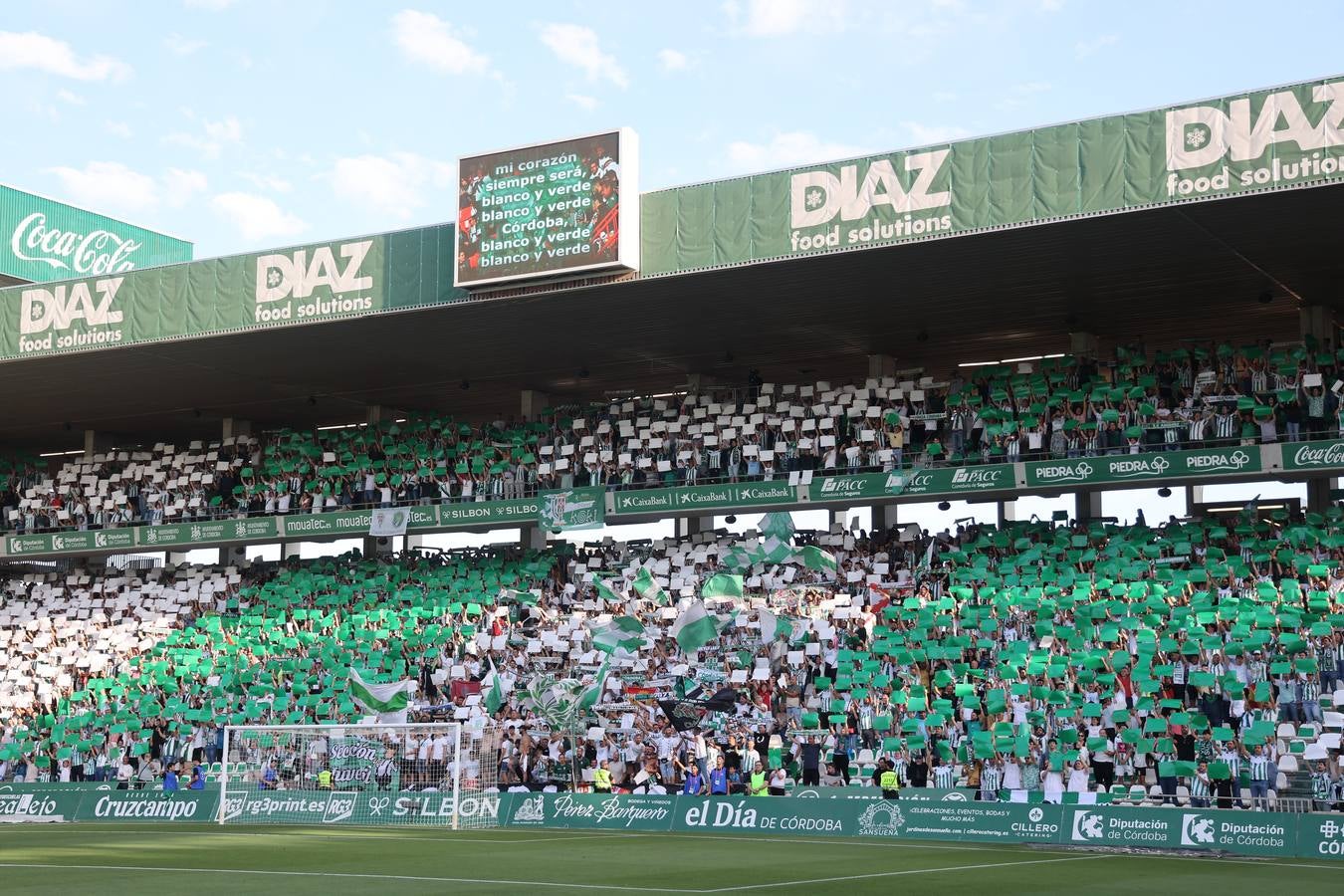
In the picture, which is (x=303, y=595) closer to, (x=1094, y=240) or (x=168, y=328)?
(x=168, y=328)

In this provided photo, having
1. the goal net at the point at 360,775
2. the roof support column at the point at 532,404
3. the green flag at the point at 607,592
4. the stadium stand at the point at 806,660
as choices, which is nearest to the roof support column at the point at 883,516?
the stadium stand at the point at 806,660

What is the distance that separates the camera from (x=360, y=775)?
109 feet

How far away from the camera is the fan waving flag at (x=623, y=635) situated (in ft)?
114

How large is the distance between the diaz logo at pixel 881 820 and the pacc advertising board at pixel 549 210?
13.2 metres

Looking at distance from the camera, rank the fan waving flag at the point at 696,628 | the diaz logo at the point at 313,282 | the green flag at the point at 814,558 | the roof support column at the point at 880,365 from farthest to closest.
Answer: the roof support column at the point at 880,365
the diaz logo at the point at 313,282
the green flag at the point at 814,558
the fan waving flag at the point at 696,628

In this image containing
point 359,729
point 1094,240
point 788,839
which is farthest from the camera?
point 359,729

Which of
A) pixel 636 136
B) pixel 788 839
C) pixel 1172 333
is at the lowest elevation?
pixel 788 839

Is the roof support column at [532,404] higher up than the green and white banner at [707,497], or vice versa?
the roof support column at [532,404]

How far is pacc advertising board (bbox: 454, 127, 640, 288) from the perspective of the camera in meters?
34.5

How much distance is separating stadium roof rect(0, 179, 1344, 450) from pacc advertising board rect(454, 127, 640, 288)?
979 mm

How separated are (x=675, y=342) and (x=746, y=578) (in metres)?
7.09

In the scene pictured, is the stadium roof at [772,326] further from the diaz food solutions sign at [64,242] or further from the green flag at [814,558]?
the diaz food solutions sign at [64,242]

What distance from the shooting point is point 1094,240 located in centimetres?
3186

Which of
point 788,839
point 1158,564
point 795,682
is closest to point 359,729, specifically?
point 795,682
